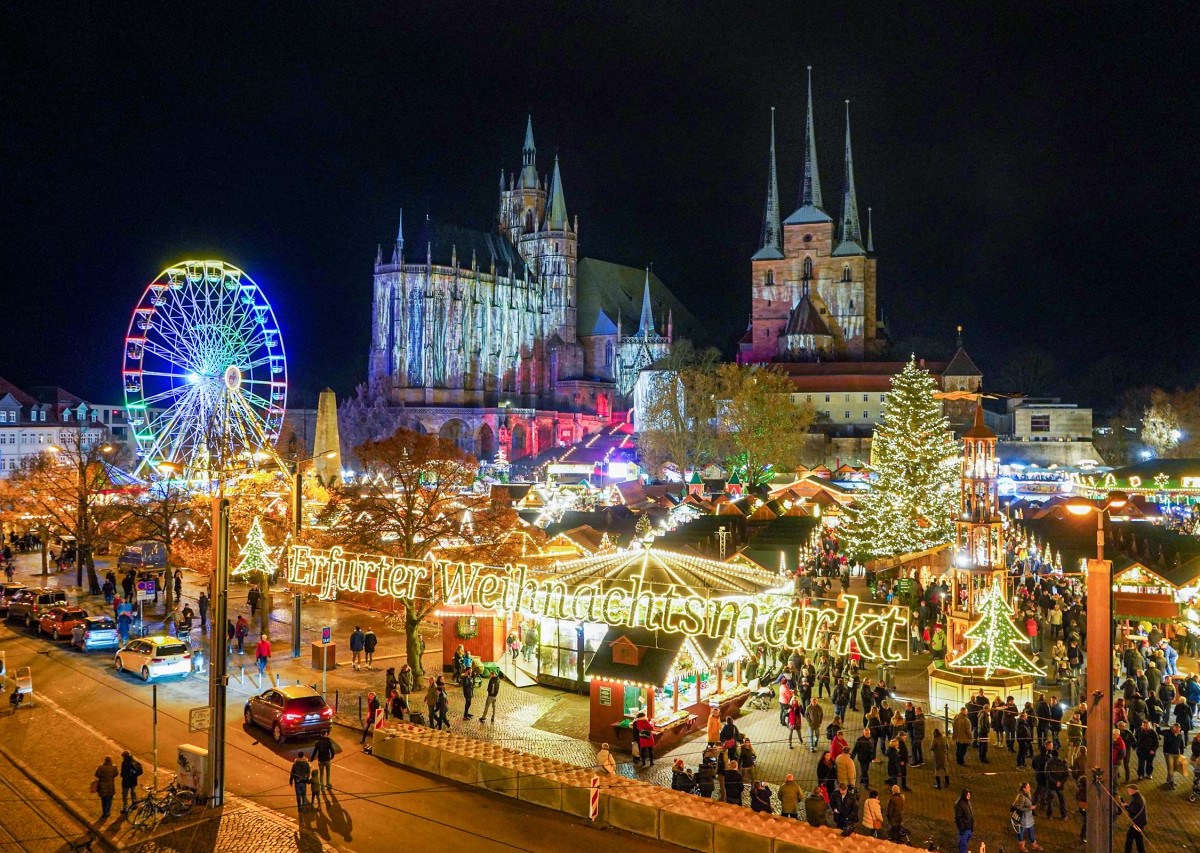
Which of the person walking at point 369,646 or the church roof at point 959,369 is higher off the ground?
the church roof at point 959,369

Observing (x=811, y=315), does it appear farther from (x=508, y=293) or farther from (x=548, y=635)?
(x=548, y=635)

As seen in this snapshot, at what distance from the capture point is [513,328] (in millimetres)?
100812

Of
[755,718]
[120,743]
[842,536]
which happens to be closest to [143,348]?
[120,743]

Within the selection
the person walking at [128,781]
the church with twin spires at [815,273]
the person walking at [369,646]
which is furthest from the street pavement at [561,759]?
the church with twin spires at [815,273]

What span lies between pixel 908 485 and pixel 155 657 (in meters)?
23.7

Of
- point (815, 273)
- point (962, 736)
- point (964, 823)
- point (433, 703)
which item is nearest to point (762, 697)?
point (962, 736)

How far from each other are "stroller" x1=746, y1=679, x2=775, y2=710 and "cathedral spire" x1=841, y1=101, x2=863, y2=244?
80520 mm

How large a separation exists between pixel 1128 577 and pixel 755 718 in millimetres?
11065

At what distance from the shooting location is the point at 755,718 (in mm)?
18562

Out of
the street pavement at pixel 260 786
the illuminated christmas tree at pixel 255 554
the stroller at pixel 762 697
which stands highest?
the illuminated christmas tree at pixel 255 554

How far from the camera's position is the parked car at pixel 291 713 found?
53.0 ft

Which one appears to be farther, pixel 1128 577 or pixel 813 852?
pixel 1128 577

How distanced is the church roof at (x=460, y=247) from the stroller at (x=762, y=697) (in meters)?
78.6

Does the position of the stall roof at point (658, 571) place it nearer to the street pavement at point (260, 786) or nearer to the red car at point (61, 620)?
the street pavement at point (260, 786)
